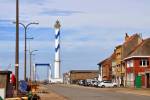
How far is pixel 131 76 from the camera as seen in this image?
113938mm

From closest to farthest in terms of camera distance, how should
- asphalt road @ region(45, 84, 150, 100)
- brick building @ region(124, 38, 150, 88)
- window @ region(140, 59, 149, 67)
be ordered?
asphalt road @ region(45, 84, 150, 100) < brick building @ region(124, 38, 150, 88) < window @ region(140, 59, 149, 67)

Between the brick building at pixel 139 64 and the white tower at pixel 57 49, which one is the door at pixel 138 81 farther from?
the white tower at pixel 57 49

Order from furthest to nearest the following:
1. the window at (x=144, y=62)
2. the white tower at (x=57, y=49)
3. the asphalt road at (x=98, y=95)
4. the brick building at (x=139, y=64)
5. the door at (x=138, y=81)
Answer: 1. the white tower at (x=57, y=49)
2. the window at (x=144, y=62)
3. the brick building at (x=139, y=64)
4. the door at (x=138, y=81)
5. the asphalt road at (x=98, y=95)

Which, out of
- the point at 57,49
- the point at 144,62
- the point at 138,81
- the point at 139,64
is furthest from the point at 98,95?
the point at 57,49

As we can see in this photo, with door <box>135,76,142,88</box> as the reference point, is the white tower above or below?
above

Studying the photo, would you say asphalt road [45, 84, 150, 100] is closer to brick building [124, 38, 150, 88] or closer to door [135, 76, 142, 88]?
door [135, 76, 142, 88]

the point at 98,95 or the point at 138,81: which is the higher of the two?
the point at 138,81

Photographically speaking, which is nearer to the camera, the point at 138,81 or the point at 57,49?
the point at 138,81

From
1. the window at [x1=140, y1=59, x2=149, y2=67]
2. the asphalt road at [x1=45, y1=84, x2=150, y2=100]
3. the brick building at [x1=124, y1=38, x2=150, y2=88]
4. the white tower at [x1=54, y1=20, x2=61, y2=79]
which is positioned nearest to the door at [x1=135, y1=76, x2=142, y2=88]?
the brick building at [x1=124, y1=38, x2=150, y2=88]

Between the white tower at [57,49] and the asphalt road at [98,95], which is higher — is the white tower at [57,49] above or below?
above

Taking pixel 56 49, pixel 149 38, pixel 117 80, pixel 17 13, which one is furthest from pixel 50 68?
pixel 17 13

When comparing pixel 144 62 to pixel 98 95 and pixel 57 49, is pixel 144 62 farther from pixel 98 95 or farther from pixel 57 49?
pixel 57 49

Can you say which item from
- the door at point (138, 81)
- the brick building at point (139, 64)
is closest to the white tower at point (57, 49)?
the brick building at point (139, 64)

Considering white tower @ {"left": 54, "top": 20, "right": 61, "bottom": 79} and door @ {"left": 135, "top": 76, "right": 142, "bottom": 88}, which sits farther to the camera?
white tower @ {"left": 54, "top": 20, "right": 61, "bottom": 79}
